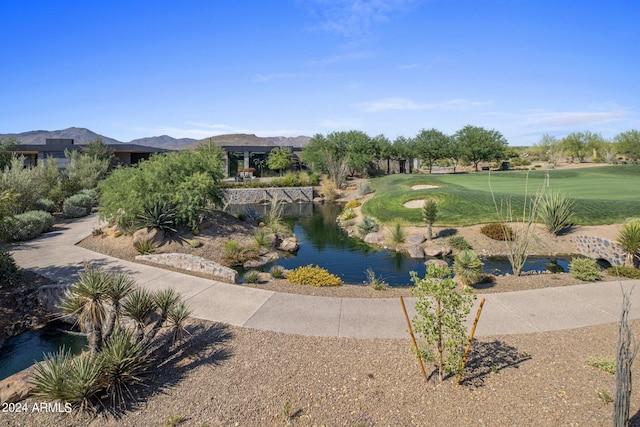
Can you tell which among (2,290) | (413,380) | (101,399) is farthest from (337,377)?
(2,290)

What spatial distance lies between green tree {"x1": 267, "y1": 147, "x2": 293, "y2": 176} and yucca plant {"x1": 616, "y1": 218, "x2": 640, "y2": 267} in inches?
1479

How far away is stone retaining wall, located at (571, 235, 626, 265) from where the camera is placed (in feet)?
44.2

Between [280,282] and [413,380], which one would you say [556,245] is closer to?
[280,282]

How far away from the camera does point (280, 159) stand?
4591 centimetres

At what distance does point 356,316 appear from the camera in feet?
25.8

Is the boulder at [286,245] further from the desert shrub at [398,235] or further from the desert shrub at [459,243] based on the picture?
the desert shrub at [459,243]

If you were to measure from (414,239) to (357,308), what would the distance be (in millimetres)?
9732

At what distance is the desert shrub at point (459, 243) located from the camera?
1627cm

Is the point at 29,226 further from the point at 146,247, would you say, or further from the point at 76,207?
the point at 76,207

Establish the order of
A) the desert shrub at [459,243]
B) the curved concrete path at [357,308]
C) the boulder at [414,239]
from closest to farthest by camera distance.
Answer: the curved concrete path at [357,308] → the desert shrub at [459,243] → the boulder at [414,239]

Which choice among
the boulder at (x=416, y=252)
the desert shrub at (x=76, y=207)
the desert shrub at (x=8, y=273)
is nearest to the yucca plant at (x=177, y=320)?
the desert shrub at (x=8, y=273)

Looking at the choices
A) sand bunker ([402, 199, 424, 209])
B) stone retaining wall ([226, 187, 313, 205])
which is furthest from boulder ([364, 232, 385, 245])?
stone retaining wall ([226, 187, 313, 205])

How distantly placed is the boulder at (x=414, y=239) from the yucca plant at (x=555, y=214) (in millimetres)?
5222

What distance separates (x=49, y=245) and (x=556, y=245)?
20.7 m
